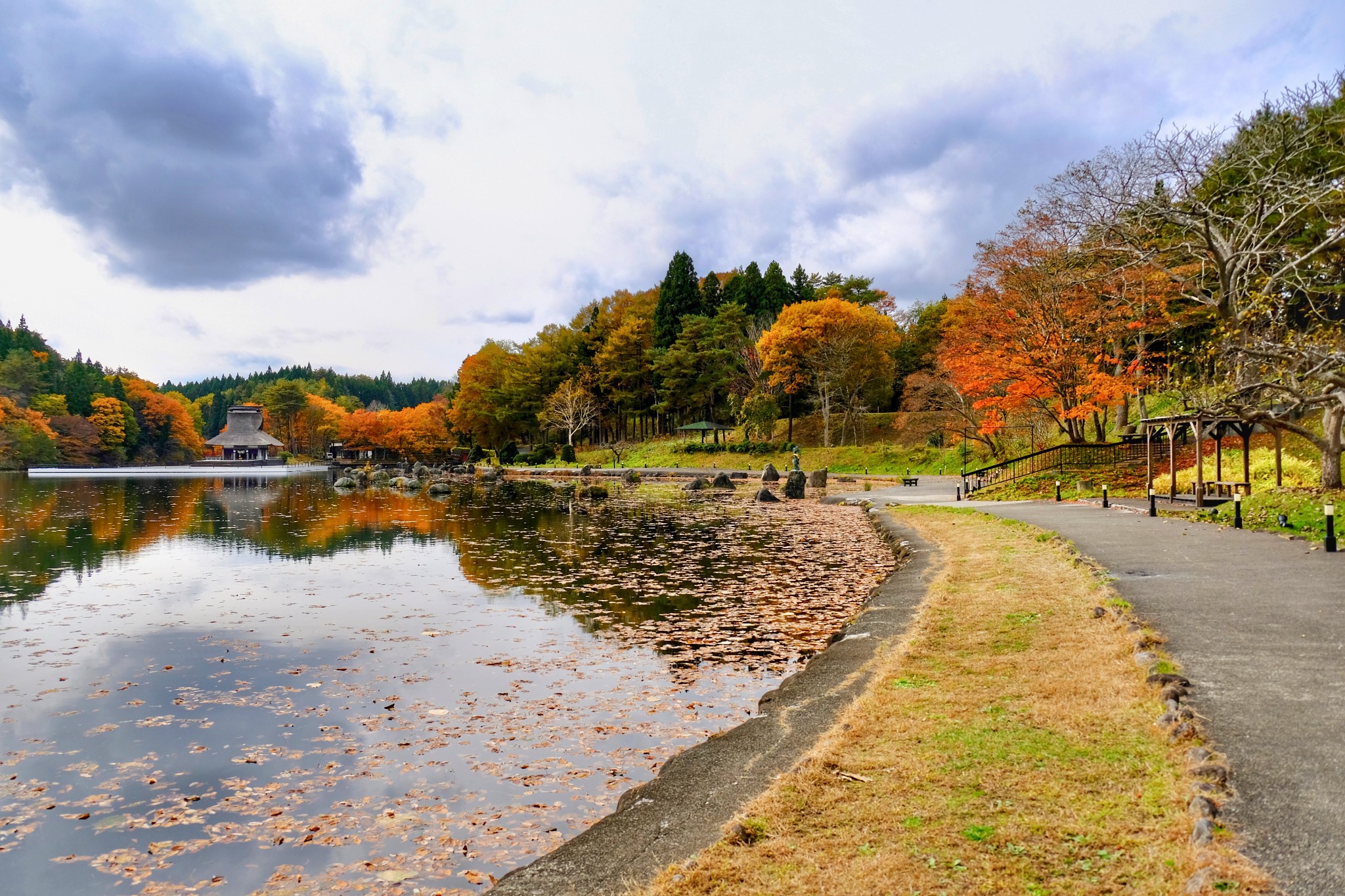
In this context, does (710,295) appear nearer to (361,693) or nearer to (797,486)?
(797,486)

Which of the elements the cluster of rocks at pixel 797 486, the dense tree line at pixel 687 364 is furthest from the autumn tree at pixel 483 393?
the cluster of rocks at pixel 797 486

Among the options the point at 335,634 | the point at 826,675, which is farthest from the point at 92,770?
the point at 826,675

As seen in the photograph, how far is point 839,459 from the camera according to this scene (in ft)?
153

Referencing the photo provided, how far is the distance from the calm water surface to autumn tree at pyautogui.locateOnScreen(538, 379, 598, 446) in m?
44.1

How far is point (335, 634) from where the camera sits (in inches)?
368

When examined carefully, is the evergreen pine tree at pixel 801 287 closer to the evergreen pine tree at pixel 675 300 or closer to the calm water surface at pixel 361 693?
the evergreen pine tree at pixel 675 300

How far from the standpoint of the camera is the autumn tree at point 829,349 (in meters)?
48.2

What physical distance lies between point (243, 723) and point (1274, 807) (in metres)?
7.05

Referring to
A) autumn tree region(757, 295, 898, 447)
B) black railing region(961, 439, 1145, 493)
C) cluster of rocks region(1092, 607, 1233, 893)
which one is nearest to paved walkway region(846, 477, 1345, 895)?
cluster of rocks region(1092, 607, 1233, 893)

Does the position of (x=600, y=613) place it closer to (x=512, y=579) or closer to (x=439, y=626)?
(x=439, y=626)

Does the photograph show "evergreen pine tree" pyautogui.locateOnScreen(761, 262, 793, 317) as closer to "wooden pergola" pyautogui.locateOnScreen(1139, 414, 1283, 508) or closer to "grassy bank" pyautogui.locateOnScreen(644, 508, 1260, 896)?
"wooden pergola" pyautogui.locateOnScreen(1139, 414, 1283, 508)

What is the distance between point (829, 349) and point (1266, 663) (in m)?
44.0

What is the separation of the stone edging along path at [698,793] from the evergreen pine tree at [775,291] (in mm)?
55548

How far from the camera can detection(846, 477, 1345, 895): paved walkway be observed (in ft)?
11.0
